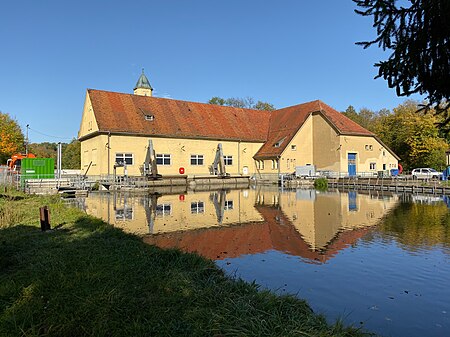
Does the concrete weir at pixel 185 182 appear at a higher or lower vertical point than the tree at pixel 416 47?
lower

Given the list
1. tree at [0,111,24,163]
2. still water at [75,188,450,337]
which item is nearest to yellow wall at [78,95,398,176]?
tree at [0,111,24,163]

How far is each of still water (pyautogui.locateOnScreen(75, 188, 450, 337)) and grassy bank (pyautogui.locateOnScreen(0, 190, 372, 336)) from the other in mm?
1171

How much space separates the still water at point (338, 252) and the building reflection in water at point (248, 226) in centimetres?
3

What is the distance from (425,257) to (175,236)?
6.32 m

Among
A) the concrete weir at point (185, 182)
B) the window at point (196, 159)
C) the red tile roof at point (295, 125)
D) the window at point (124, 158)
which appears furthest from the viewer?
the red tile roof at point (295, 125)

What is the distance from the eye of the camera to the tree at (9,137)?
4547cm

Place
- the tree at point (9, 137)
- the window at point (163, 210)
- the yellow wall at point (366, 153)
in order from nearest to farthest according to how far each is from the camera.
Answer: the window at point (163, 210) → the yellow wall at point (366, 153) → the tree at point (9, 137)

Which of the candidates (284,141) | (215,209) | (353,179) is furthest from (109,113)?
(353,179)

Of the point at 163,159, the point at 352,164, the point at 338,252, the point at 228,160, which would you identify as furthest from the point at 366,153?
the point at 338,252

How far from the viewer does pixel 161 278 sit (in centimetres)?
526

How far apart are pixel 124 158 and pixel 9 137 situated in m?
23.5

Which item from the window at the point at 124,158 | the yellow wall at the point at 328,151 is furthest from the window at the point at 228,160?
the window at the point at 124,158

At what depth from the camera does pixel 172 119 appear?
3609 centimetres

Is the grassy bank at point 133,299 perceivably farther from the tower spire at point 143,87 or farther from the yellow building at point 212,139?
the tower spire at point 143,87
